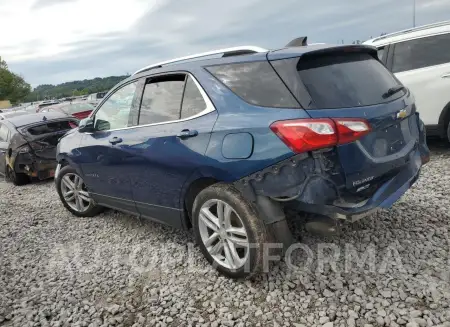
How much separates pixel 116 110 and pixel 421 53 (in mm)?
4676

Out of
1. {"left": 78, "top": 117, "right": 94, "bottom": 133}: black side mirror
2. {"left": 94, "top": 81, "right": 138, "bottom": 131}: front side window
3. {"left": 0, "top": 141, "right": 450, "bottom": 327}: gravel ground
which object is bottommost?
{"left": 0, "top": 141, "right": 450, "bottom": 327}: gravel ground

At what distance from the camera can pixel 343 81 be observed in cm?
284

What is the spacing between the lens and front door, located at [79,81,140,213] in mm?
3898

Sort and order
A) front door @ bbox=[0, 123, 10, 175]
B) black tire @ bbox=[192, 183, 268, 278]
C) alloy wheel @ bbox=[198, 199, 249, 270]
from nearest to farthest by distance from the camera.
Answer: black tire @ bbox=[192, 183, 268, 278]
alloy wheel @ bbox=[198, 199, 249, 270]
front door @ bbox=[0, 123, 10, 175]

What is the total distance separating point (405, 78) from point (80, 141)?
A: 4.84 m

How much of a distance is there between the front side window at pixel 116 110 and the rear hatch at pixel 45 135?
394 centimetres

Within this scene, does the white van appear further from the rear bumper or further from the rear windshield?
the rear windshield

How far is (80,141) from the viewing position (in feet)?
15.2

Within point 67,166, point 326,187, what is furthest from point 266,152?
point 67,166

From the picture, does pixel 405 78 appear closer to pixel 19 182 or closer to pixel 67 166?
pixel 67 166

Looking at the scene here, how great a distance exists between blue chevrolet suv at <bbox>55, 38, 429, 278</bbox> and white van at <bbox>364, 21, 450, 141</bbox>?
2.74 meters

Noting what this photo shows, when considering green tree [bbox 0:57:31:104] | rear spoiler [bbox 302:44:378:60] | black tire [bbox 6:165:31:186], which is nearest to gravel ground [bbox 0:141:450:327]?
rear spoiler [bbox 302:44:378:60]

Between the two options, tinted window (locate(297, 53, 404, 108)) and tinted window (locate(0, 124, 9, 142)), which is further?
tinted window (locate(0, 124, 9, 142))

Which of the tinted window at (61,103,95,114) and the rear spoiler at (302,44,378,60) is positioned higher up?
the rear spoiler at (302,44,378,60)
